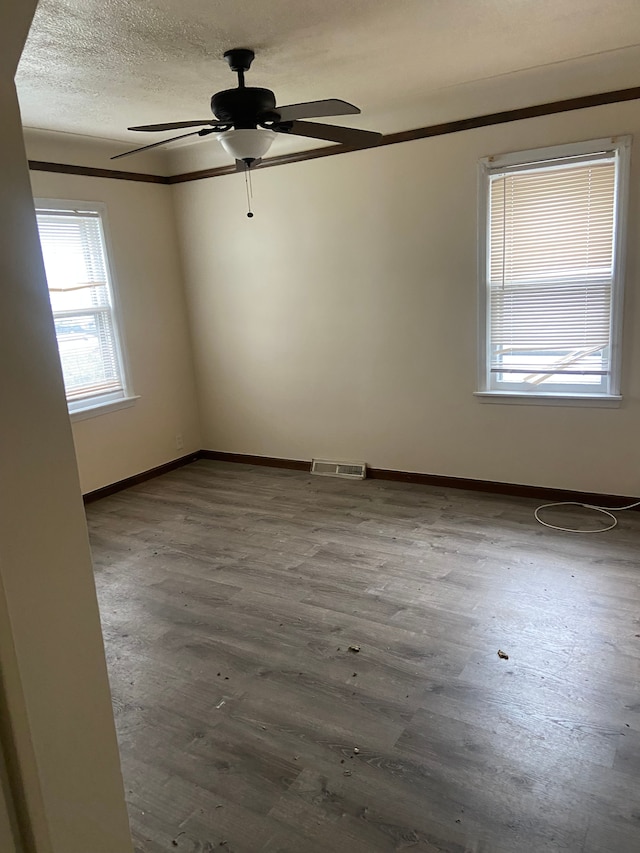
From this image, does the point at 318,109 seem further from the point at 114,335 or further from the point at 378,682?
the point at 114,335

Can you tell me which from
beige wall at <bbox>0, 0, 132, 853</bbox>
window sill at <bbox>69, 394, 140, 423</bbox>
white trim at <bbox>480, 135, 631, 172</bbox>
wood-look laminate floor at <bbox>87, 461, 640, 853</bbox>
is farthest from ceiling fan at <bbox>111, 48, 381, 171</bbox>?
window sill at <bbox>69, 394, 140, 423</bbox>

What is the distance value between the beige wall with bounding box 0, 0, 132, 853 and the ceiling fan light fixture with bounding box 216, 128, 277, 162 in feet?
6.44

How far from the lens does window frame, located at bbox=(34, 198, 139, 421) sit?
177 inches

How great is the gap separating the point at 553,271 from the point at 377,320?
1.27m

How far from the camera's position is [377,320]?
15.0 feet

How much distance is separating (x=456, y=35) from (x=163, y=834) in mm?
3404

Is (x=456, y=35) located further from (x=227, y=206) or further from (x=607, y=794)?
(x=607, y=794)

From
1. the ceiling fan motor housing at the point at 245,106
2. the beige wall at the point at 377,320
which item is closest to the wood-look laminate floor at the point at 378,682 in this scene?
the beige wall at the point at 377,320

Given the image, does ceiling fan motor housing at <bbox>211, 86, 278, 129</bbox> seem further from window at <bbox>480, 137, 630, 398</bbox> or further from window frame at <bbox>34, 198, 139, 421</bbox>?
window frame at <bbox>34, 198, 139, 421</bbox>

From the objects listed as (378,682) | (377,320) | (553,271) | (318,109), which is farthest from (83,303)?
(378,682)

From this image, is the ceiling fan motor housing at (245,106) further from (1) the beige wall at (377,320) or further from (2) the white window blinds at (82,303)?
(2) the white window blinds at (82,303)

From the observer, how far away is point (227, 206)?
16.6ft

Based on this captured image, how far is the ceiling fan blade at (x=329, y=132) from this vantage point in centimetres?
274

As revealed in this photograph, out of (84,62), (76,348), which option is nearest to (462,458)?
(76,348)
